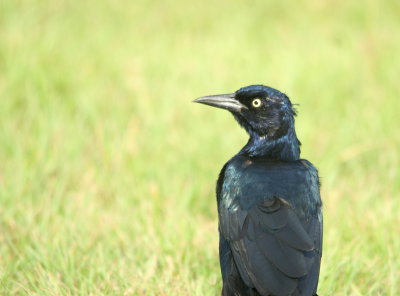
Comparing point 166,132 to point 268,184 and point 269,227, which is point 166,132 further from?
point 269,227

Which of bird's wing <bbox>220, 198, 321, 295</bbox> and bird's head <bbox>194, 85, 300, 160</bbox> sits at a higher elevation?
bird's head <bbox>194, 85, 300, 160</bbox>

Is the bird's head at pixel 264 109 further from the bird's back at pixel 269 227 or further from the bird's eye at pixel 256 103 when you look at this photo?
the bird's back at pixel 269 227

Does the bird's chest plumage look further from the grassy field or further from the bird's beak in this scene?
the grassy field

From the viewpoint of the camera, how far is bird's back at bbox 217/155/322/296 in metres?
3.26

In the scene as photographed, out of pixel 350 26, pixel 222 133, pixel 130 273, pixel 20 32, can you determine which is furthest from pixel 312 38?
pixel 130 273

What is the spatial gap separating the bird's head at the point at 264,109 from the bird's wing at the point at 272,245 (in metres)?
0.67

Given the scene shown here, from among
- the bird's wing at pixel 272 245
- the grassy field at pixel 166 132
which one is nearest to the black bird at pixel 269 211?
the bird's wing at pixel 272 245

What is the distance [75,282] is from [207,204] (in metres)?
1.49

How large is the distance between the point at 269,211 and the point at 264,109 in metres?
0.83

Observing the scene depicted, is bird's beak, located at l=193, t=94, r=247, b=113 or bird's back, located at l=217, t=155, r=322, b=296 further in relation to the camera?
bird's beak, located at l=193, t=94, r=247, b=113

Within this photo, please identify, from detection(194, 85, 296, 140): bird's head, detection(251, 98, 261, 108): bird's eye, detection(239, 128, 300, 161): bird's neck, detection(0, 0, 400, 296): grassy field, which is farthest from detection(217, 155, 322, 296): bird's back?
detection(0, 0, 400, 296): grassy field

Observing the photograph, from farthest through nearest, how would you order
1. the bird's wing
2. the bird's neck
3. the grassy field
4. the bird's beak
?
the grassy field → the bird's beak → the bird's neck → the bird's wing

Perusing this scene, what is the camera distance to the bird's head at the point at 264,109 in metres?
4.04

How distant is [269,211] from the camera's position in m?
3.43
